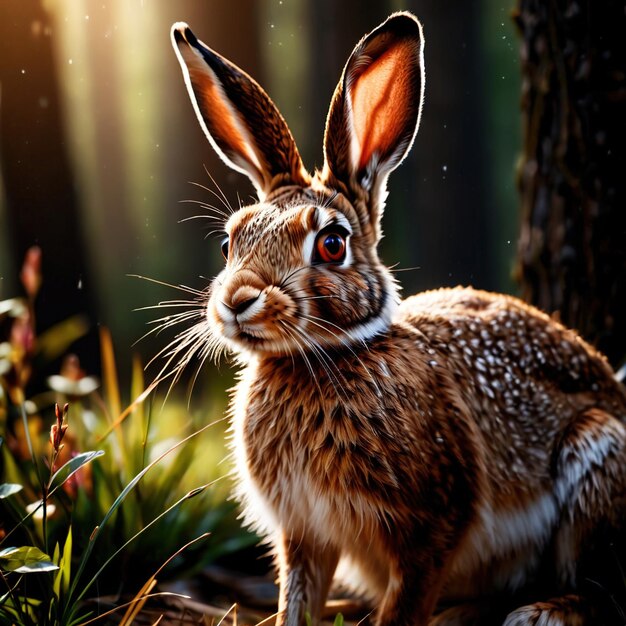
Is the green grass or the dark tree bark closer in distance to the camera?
the green grass

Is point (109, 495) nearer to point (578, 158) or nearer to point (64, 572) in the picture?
point (64, 572)

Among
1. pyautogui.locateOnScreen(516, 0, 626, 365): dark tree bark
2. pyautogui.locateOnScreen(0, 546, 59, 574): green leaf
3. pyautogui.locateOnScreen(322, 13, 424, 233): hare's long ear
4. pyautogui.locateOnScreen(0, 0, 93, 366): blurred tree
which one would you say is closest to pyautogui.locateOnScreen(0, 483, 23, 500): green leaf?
pyautogui.locateOnScreen(0, 546, 59, 574): green leaf

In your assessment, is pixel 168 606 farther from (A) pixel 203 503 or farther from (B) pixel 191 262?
(B) pixel 191 262

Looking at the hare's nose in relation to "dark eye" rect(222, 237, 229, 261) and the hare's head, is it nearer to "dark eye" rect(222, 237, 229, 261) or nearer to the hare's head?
the hare's head

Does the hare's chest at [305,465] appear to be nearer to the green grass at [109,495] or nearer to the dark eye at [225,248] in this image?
the green grass at [109,495]

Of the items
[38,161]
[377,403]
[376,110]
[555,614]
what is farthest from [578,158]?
[38,161]

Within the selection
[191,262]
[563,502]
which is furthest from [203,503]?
[191,262]

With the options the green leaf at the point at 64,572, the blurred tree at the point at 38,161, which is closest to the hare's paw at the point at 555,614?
the green leaf at the point at 64,572
